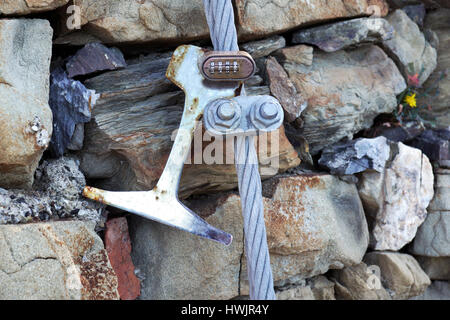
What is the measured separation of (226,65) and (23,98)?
0.57 m

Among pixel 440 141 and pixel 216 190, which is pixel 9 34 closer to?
pixel 216 190

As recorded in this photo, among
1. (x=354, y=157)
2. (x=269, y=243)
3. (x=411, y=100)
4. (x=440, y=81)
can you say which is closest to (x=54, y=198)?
(x=269, y=243)

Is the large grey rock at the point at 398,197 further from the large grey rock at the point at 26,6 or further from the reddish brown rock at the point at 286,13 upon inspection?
the large grey rock at the point at 26,6

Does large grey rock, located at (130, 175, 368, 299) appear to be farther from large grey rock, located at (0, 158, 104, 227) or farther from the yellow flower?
the yellow flower

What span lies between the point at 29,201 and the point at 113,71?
1.61ft

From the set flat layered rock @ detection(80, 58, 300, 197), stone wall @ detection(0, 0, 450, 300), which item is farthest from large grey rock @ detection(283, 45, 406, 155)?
flat layered rock @ detection(80, 58, 300, 197)

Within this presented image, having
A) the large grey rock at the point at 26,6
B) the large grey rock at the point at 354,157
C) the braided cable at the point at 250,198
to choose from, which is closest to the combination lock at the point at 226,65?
the braided cable at the point at 250,198

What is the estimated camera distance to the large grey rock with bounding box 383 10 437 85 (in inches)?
85.7

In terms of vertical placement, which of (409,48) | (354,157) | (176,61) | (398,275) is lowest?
(398,275)

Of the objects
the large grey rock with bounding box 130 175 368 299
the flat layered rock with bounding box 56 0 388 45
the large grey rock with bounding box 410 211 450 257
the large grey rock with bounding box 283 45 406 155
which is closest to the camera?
the flat layered rock with bounding box 56 0 388 45

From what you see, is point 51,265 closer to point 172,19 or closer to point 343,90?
point 172,19

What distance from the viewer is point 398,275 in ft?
6.58

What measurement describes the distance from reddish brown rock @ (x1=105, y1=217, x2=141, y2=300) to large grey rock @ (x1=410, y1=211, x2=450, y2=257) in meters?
1.29

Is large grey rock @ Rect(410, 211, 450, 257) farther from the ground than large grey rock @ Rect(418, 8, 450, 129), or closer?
closer
